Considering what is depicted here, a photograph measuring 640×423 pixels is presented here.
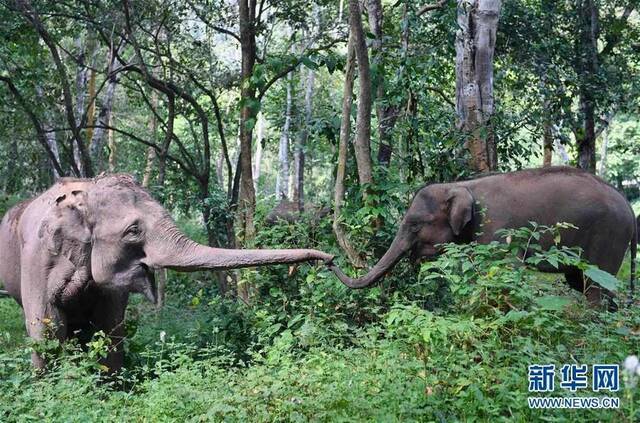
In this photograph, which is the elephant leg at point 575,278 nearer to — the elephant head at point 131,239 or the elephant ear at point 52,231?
the elephant head at point 131,239

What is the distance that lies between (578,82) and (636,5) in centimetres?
274

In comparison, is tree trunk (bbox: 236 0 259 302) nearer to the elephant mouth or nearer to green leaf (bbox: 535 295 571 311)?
the elephant mouth

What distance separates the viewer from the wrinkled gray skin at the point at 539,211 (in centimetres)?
784

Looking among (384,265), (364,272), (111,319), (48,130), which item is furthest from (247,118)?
(48,130)

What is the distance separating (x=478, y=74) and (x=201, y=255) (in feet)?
13.1

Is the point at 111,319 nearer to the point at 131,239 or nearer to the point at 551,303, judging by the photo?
the point at 131,239

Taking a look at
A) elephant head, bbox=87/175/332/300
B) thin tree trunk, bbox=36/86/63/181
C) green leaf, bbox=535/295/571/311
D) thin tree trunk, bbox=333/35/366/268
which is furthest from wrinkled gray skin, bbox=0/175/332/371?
thin tree trunk, bbox=36/86/63/181

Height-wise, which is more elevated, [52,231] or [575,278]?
[52,231]

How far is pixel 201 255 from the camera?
5.66 m

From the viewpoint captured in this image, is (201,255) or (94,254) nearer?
(201,255)

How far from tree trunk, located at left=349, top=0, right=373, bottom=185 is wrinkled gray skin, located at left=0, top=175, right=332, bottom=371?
1953 millimetres

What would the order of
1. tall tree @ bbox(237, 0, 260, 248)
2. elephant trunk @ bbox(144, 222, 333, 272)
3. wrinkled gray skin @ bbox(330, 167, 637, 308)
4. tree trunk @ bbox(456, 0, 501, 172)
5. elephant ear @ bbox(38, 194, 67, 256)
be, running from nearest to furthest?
elephant trunk @ bbox(144, 222, 333, 272), elephant ear @ bbox(38, 194, 67, 256), wrinkled gray skin @ bbox(330, 167, 637, 308), tall tree @ bbox(237, 0, 260, 248), tree trunk @ bbox(456, 0, 501, 172)

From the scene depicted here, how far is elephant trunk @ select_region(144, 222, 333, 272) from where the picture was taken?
17.0 ft

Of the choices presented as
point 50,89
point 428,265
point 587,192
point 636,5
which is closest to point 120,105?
point 50,89
